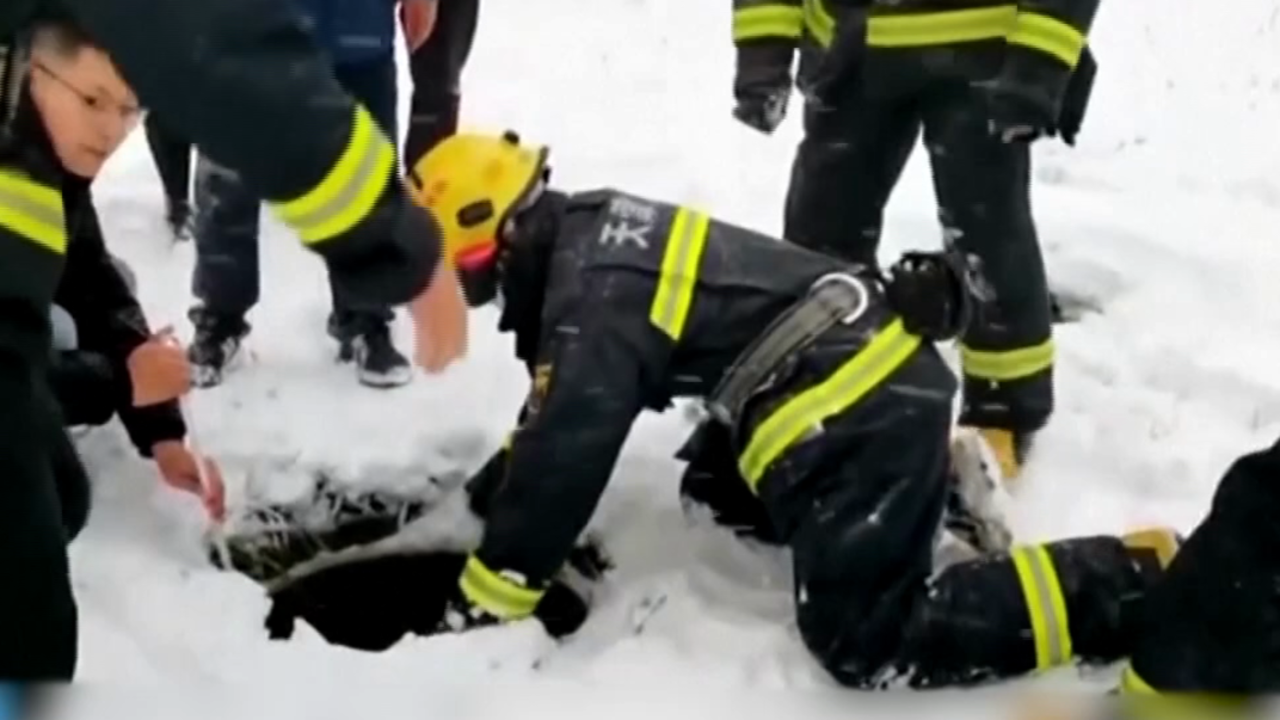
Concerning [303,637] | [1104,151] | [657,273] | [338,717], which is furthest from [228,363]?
[1104,151]

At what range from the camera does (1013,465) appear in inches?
135

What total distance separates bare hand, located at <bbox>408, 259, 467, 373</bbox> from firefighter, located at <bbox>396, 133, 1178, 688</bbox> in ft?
1.83

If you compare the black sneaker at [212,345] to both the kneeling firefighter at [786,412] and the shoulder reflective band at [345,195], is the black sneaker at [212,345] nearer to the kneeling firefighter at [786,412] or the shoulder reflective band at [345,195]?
the kneeling firefighter at [786,412]

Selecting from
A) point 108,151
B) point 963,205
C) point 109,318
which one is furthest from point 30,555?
point 963,205

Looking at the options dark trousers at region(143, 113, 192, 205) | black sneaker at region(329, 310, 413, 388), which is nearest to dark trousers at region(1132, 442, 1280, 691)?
black sneaker at region(329, 310, 413, 388)

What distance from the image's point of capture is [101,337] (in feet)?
10.3

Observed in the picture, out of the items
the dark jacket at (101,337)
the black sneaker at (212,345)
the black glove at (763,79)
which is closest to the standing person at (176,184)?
the black sneaker at (212,345)

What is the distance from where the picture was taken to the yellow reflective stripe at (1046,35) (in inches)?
124

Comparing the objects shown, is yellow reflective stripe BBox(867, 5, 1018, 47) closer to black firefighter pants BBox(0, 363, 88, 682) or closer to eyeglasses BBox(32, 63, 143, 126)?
eyeglasses BBox(32, 63, 143, 126)

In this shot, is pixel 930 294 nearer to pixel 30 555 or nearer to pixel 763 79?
pixel 763 79

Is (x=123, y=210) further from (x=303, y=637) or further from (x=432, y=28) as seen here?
(x=303, y=637)

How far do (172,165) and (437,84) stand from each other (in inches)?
28.3

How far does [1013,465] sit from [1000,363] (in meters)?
0.20

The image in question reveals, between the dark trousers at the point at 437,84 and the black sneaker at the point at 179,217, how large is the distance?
0.58 metres
